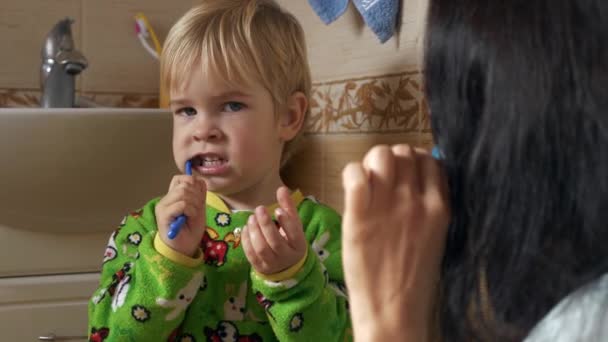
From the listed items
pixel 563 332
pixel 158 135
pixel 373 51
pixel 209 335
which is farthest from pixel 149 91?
pixel 563 332

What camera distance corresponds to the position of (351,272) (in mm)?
646

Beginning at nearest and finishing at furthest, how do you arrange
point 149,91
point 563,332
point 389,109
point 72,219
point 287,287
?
1. point 563,332
2. point 287,287
3. point 389,109
4. point 72,219
5. point 149,91

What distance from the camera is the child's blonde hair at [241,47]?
1210mm

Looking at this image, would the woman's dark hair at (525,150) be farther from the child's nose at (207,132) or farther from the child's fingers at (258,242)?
the child's nose at (207,132)

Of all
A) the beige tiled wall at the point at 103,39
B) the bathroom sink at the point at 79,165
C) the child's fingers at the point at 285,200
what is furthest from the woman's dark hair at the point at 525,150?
the bathroom sink at the point at 79,165

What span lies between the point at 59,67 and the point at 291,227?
89 centimetres

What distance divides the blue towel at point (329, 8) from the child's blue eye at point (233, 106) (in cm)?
27

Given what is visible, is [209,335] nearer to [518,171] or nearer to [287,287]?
[287,287]

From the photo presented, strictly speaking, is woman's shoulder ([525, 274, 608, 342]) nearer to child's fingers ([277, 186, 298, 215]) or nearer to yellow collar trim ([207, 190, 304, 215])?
child's fingers ([277, 186, 298, 215])

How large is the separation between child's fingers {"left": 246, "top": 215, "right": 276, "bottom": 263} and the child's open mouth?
0.19 metres

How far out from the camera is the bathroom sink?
4.89 ft

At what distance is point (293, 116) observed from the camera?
130 cm

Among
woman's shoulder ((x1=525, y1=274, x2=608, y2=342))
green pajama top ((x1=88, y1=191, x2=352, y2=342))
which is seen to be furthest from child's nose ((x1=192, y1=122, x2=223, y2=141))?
woman's shoulder ((x1=525, y1=274, x2=608, y2=342))

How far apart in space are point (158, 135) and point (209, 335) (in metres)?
0.54
